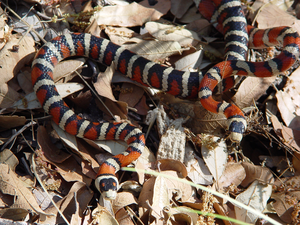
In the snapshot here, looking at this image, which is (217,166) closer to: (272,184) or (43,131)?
(272,184)

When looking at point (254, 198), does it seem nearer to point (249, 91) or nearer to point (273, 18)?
point (249, 91)

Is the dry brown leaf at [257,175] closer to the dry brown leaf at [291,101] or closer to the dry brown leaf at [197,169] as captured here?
the dry brown leaf at [197,169]

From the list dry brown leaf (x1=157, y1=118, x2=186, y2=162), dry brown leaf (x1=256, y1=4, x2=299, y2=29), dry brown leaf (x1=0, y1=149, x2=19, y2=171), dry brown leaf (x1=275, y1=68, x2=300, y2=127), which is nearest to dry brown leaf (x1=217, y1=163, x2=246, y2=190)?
dry brown leaf (x1=157, y1=118, x2=186, y2=162)

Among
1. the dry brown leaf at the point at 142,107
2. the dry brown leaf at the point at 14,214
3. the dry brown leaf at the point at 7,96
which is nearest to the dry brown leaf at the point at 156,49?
the dry brown leaf at the point at 142,107

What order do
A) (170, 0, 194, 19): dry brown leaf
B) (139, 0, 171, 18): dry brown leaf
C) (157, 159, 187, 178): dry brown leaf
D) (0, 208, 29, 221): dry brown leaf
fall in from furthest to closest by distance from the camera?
(170, 0, 194, 19): dry brown leaf < (139, 0, 171, 18): dry brown leaf < (157, 159, 187, 178): dry brown leaf < (0, 208, 29, 221): dry brown leaf

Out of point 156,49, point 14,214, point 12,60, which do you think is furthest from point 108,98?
point 14,214

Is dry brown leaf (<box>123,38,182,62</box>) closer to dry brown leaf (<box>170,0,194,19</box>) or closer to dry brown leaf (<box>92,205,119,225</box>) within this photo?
dry brown leaf (<box>170,0,194,19</box>)
